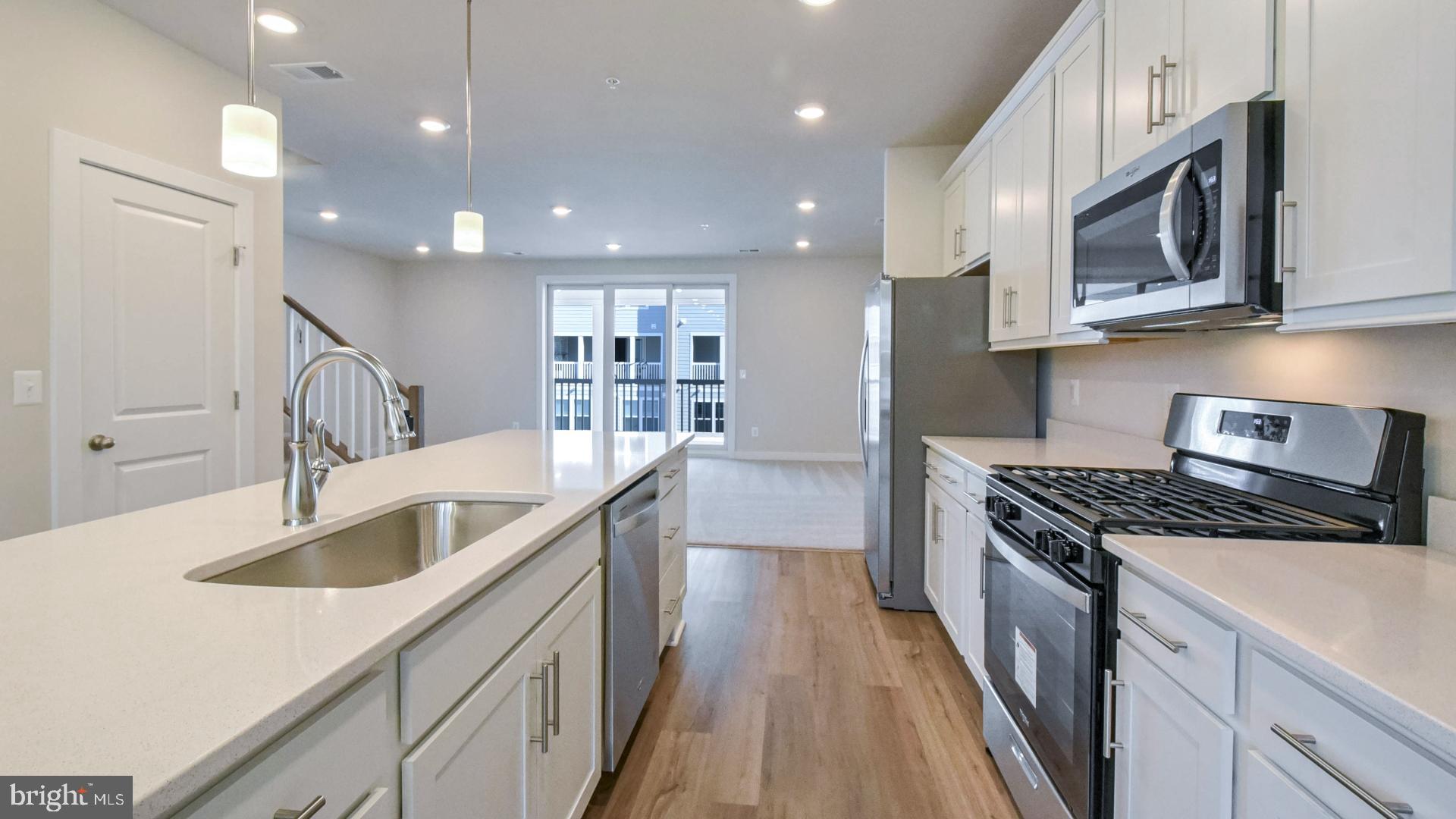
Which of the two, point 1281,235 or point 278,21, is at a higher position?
point 278,21

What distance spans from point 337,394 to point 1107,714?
18.0ft

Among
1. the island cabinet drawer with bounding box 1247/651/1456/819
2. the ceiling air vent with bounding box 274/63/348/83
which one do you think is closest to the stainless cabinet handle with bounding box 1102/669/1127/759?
the island cabinet drawer with bounding box 1247/651/1456/819

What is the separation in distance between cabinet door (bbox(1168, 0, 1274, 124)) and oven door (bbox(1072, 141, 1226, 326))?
11 centimetres

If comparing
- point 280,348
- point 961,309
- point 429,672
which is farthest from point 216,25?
point 961,309

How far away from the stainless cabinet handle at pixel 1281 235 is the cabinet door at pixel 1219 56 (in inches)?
9.3

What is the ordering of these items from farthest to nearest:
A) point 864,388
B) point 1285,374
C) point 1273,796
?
point 864,388
point 1285,374
point 1273,796

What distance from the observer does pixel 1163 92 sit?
1.63m

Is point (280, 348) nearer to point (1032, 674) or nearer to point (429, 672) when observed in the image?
point (429, 672)

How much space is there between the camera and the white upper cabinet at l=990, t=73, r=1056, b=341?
7.85 feet

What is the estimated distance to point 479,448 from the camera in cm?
247

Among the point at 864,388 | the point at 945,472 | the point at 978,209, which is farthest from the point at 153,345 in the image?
the point at 978,209

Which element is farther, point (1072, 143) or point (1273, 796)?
point (1072, 143)

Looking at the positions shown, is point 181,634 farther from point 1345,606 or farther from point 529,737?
point 1345,606

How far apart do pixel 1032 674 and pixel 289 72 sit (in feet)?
12.9
